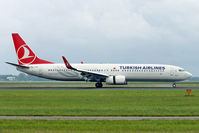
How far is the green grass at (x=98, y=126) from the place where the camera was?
14766 mm

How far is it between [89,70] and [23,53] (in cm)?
1176

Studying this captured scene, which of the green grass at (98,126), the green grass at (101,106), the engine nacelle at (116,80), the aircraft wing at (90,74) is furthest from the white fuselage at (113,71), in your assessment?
the green grass at (98,126)

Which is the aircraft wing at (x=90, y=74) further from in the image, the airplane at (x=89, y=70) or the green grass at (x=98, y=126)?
the green grass at (x=98, y=126)

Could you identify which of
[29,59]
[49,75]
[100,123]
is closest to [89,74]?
[49,75]

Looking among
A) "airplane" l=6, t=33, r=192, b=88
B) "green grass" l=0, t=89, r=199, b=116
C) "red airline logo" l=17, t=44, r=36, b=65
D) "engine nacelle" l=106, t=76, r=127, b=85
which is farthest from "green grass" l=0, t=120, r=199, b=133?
"red airline logo" l=17, t=44, r=36, b=65

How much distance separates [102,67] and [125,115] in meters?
38.4

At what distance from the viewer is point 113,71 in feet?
192

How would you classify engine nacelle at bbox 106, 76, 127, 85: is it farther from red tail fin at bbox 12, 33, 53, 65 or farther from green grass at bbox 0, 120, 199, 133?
green grass at bbox 0, 120, 199, 133

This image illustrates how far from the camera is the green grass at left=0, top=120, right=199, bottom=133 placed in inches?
581

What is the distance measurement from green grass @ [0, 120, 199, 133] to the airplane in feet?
129

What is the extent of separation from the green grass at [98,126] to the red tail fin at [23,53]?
42.5 meters

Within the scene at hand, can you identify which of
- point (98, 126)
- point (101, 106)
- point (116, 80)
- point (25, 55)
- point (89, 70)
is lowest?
point (98, 126)

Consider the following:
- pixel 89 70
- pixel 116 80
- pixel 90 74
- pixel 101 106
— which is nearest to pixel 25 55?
pixel 89 70

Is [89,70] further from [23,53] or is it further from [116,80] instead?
[23,53]
